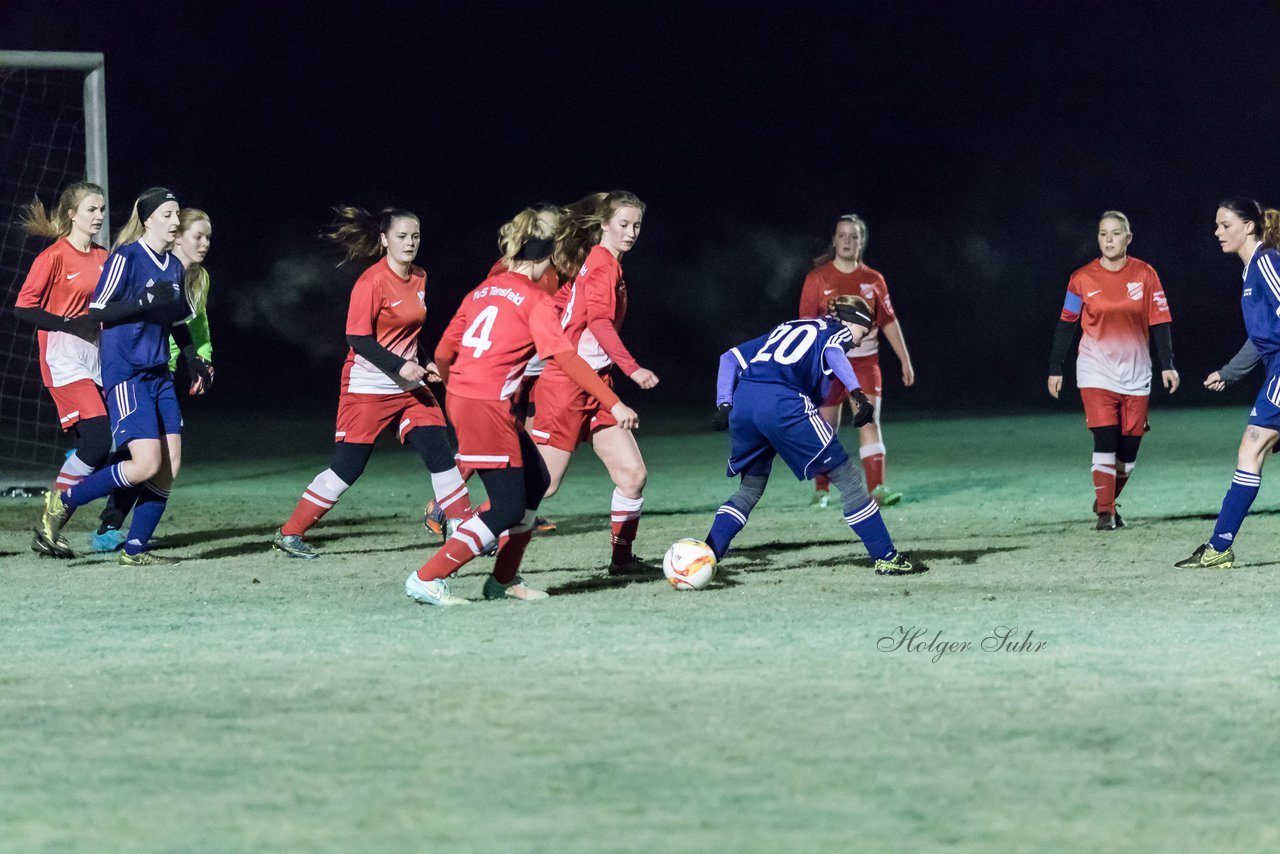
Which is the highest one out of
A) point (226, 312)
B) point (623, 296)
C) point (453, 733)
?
point (623, 296)

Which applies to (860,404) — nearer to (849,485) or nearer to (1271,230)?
(849,485)

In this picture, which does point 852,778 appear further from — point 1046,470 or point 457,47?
point 457,47

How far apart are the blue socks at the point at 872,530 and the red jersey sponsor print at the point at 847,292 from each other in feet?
10.9

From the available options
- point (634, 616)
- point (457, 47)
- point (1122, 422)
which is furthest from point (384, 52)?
point (634, 616)

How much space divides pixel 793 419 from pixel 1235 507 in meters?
2.10

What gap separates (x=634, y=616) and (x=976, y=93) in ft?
62.0

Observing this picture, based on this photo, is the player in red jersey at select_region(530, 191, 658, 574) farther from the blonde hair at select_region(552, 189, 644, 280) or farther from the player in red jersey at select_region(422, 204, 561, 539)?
the player in red jersey at select_region(422, 204, 561, 539)

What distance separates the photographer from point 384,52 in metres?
22.9

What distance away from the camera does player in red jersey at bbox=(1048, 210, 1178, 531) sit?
9.52m

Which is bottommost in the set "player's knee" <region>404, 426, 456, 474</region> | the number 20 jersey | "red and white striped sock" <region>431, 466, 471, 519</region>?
"red and white striped sock" <region>431, 466, 471, 519</region>

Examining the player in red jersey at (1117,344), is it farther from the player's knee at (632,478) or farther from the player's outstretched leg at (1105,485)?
the player's knee at (632,478)

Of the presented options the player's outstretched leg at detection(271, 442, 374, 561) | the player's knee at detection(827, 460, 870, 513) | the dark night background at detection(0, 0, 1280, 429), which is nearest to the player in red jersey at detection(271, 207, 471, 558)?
the player's outstretched leg at detection(271, 442, 374, 561)

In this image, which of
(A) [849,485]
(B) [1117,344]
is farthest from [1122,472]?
(A) [849,485]
